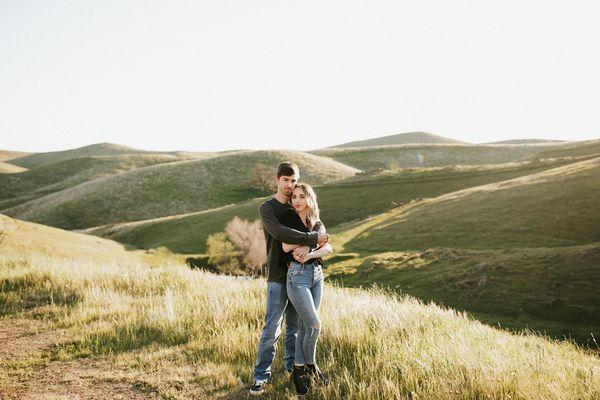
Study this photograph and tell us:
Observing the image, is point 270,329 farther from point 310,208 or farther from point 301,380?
point 310,208

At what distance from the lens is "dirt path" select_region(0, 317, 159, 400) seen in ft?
18.8

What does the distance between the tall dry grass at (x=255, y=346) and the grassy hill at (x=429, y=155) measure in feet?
496

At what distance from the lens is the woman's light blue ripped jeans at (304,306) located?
5488mm

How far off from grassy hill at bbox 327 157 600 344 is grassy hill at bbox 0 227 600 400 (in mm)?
15409

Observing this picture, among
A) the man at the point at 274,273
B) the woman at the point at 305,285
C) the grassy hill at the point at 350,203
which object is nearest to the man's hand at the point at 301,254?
the woman at the point at 305,285

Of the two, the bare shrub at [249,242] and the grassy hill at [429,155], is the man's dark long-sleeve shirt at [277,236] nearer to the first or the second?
the bare shrub at [249,242]

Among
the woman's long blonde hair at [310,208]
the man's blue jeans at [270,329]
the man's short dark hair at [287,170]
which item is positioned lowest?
the man's blue jeans at [270,329]

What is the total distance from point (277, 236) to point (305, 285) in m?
0.80

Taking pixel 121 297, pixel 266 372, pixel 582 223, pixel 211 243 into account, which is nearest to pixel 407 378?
pixel 266 372

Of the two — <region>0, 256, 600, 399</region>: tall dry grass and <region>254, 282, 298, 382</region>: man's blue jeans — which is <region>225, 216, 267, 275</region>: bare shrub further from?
<region>254, 282, 298, 382</region>: man's blue jeans

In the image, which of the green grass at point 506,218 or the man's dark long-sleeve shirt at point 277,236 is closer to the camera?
the man's dark long-sleeve shirt at point 277,236

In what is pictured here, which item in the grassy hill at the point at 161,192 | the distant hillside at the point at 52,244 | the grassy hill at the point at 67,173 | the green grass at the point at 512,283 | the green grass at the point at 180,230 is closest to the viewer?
the green grass at the point at 512,283

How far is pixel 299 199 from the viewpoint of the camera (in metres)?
5.76

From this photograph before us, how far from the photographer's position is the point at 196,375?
246 inches
